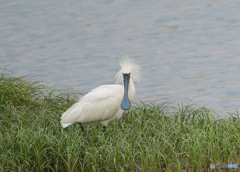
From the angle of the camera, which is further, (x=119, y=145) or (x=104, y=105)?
(x=104, y=105)

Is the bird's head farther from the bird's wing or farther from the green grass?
the green grass

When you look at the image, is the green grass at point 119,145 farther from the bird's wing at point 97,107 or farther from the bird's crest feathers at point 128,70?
the bird's crest feathers at point 128,70

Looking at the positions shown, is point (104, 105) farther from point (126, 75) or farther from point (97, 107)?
point (126, 75)

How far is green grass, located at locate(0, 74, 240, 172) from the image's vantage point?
5.56 metres

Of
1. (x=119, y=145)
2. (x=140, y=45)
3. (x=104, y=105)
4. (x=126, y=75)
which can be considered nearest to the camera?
(x=119, y=145)

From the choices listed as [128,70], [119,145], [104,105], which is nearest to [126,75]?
[128,70]

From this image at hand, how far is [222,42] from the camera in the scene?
1456cm

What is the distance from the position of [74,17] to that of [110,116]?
11.4 metres

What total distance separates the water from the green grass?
3.06 meters

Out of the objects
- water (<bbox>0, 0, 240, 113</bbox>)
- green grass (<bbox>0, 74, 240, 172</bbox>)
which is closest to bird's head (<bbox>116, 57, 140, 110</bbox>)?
green grass (<bbox>0, 74, 240, 172</bbox>)

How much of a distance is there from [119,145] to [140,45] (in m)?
9.04

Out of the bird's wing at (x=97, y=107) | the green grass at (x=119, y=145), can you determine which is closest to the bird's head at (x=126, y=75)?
the bird's wing at (x=97, y=107)

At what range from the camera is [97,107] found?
6660mm

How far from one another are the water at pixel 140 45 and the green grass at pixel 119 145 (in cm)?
306
